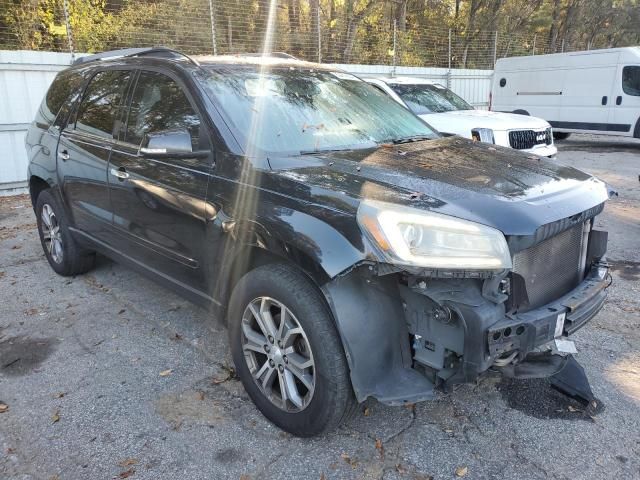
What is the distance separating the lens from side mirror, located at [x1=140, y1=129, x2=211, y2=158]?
Answer: 287 cm

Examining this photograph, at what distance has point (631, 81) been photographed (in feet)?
41.4

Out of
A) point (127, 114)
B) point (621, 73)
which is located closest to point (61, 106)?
point (127, 114)

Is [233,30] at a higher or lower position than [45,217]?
higher

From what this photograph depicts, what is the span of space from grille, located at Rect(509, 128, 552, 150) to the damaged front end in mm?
5707

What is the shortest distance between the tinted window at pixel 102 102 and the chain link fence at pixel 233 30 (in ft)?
20.4

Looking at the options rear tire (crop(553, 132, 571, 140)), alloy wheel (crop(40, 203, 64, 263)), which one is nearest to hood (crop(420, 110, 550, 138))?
alloy wheel (crop(40, 203, 64, 263))

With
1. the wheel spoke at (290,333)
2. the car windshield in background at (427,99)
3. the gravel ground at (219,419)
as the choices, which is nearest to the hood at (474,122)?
→ the car windshield in background at (427,99)

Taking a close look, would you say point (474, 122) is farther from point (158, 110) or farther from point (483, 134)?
point (158, 110)

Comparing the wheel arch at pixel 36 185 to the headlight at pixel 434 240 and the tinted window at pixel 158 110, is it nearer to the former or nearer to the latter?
the tinted window at pixel 158 110

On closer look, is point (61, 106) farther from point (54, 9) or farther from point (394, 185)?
point (54, 9)

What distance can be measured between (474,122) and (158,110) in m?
5.74

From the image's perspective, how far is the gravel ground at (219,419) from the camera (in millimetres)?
2449

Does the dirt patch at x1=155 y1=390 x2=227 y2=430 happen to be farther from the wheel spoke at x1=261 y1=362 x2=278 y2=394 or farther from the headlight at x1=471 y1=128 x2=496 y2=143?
the headlight at x1=471 y1=128 x2=496 y2=143

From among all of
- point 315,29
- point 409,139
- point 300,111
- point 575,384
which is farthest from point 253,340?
point 315,29
